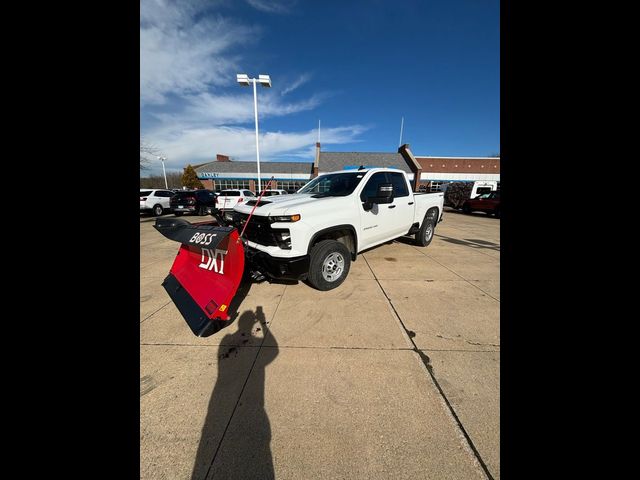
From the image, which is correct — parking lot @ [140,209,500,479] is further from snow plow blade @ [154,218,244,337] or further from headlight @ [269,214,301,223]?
headlight @ [269,214,301,223]

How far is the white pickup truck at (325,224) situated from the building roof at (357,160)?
103 feet

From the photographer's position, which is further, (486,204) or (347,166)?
(347,166)

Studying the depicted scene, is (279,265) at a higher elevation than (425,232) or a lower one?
lower

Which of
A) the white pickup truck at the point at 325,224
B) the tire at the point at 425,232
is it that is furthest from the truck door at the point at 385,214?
the tire at the point at 425,232

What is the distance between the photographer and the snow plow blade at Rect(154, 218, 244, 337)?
2590mm

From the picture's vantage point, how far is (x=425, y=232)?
6633 mm

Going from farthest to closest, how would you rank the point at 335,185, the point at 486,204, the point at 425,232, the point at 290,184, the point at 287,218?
the point at 290,184 < the point at 486,204 < the point at 425,232 < the point at 335,185 < the point at 287,218

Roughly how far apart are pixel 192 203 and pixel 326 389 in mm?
15051

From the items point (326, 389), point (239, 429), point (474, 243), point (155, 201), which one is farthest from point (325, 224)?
point (155, 201)

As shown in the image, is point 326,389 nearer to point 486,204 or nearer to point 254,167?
point 486,204

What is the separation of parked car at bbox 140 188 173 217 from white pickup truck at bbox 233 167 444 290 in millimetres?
14029

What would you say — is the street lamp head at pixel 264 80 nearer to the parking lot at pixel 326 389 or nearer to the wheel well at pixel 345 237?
the wheel well at pixel 345 237
